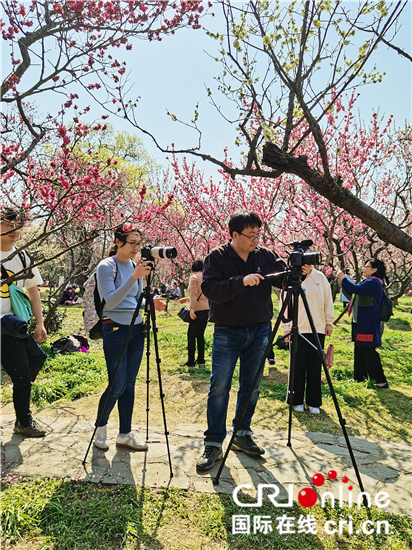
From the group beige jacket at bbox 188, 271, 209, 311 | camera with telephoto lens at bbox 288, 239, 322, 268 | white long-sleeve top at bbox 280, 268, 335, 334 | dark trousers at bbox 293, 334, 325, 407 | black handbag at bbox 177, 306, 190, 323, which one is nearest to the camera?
camera with telephoto lens at bbox 288, 239, 322, 268

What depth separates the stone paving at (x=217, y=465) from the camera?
2.74 m

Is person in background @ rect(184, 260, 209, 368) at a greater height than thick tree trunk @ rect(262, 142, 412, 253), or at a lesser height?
lesser

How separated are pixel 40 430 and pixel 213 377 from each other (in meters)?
1.84

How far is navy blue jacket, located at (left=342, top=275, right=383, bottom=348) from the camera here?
5.34 m

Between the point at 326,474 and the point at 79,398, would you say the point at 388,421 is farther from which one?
the point at 79,398

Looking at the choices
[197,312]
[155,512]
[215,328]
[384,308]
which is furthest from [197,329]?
[155,512]

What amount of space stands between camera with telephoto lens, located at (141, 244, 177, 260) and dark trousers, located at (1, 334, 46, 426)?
153cm

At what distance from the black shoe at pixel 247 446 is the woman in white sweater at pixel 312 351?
4.23 ft

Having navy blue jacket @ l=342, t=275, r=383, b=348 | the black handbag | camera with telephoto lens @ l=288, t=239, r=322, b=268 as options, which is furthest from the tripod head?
the black handbag

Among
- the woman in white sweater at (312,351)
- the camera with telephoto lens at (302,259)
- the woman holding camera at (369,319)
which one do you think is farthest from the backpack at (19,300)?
the woman holding camera at (369,319)

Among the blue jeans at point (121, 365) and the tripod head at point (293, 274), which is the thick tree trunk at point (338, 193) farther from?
the blue jeans at point (121, 365)

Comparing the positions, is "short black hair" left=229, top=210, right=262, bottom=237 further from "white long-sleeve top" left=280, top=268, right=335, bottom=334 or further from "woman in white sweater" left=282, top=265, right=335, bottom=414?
"white long-sleeve top" left=280, top=268, right=335, bottom=334

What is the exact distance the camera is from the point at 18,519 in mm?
2283

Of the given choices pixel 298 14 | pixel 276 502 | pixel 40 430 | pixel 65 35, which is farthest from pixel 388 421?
pixel 65 35
